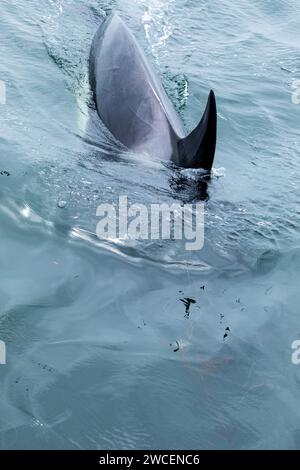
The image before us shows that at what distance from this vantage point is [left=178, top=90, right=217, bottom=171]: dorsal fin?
670cm

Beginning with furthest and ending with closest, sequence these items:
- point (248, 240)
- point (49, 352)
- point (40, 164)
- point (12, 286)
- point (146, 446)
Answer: point (40, 164)
point (248, 240)
point (12, 286)
point (49, 352)
point (146, 446)

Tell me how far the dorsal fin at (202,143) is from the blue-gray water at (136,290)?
29 centimetres

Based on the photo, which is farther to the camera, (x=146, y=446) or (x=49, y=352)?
(x=49, y=352)

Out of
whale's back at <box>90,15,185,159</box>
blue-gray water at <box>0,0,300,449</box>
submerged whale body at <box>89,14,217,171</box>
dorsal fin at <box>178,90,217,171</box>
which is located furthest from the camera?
whale's back at <box>90,15,185,159</box>

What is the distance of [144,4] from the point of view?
13359mm

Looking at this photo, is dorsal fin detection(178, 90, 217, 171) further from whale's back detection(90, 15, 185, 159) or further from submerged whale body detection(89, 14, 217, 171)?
whale's back detection(90, 15, 185, 159)

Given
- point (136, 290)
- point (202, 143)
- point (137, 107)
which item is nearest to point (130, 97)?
point (137, 107)

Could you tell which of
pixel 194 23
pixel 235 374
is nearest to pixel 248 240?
pixel 235 374

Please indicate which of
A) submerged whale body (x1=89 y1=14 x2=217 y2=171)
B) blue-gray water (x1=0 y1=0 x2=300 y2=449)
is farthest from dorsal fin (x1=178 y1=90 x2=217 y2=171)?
blue-gray water (x1=0 y1=0 x2=300 y2=449)

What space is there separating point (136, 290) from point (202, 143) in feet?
6.10

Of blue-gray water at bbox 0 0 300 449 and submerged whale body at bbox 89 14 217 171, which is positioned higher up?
submerged whale body at bbox 89 14 217 171

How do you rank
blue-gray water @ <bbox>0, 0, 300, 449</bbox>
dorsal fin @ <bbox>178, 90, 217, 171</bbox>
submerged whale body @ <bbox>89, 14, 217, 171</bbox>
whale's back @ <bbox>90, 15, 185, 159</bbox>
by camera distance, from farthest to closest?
whale's back @ <bbox>90, 15, 185, 159</bbox> → submerged whale body @ <bbox>89, 14, 217, 171</bbox> → dorsal fin @ <bbox>178, 90, 217, 171</bbox> → blue-gray water @ <bbox>0, 0, 300, 449</bbox>
